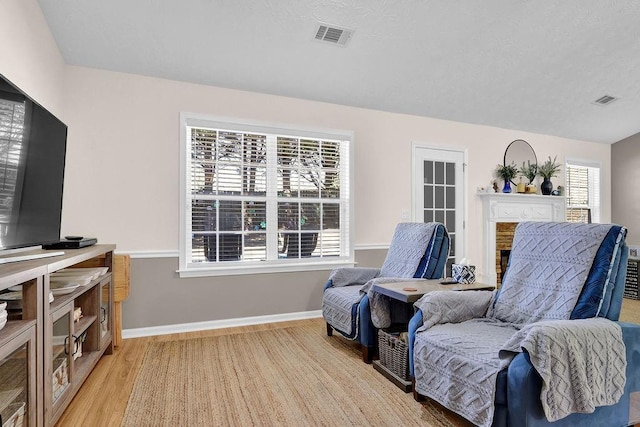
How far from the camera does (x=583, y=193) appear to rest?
19.4ft

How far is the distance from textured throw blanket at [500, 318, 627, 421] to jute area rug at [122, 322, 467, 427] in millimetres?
600

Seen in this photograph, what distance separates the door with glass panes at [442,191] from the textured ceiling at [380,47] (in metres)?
0.63

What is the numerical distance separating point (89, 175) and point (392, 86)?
3.10 metres

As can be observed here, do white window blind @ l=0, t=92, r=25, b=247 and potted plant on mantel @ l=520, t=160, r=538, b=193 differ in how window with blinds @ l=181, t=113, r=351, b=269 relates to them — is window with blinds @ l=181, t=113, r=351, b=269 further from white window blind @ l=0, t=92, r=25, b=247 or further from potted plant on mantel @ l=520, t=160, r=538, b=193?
potted plant on mantel @ l=520, t=160, r=538, b=193

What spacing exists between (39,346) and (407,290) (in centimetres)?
195

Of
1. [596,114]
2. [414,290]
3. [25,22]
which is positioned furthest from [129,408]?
[596,114]

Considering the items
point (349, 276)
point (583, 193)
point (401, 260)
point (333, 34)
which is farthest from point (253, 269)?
point (583, 193)

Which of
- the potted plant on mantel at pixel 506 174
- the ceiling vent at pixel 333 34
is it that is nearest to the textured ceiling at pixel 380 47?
the ceiling vent at pixel 333 34

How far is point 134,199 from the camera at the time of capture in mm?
3350

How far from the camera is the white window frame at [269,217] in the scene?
11.4 feet

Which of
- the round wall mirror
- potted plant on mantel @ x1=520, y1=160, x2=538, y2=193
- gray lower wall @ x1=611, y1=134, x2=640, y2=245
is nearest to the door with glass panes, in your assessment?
the round wall mirror

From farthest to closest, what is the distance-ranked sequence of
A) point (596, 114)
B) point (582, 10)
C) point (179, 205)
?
point (596, 114), point (179, 205), point (582, 10)

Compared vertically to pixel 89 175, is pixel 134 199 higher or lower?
lower

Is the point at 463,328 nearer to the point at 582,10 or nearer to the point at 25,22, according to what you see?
the point at 582,10
